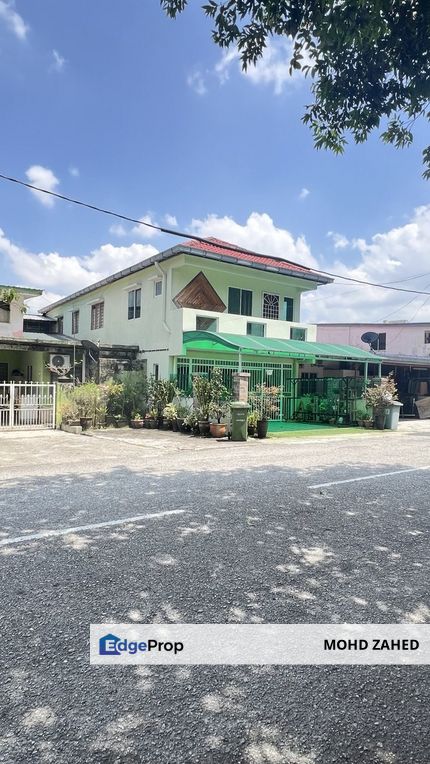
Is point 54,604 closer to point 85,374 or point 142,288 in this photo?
point 85,374

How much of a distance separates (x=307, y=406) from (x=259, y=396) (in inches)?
200

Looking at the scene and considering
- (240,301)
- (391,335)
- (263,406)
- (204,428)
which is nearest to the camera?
(204,428)

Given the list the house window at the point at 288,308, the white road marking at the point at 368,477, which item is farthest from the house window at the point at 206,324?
the white road marking at the point at 368,477

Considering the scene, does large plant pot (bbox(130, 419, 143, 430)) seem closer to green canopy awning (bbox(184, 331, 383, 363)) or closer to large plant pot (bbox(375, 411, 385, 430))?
green canopy awning (bbox(184, 331, 383, 363))

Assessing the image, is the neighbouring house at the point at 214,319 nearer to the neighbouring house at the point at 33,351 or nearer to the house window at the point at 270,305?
the house window at the point at 270,305

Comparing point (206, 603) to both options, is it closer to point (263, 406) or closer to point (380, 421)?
point (263, 406)

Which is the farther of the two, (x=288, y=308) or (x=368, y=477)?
(x=288, y=308)

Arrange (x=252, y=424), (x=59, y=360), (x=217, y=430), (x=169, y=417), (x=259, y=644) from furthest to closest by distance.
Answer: (x=59, y=360) → (x=169, y=417) → (x=252, y=424) → (x=217, y=430) → (x=259, y=644)

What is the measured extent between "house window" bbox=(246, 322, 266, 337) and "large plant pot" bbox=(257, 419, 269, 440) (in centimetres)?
660

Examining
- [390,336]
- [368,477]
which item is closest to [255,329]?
[368,477]

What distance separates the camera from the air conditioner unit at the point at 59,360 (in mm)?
18906

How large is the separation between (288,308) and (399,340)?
18872 mm

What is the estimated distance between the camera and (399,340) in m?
37.3

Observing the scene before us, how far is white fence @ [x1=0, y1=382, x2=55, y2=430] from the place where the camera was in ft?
49.6
